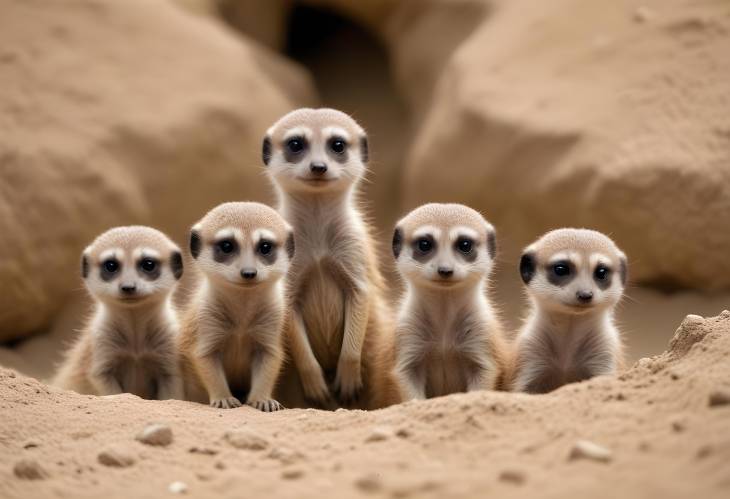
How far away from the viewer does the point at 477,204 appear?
6.91 m

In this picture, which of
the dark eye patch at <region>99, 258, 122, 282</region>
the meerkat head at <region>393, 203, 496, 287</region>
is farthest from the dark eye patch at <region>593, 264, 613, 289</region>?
→ the dark eye patch at <region>99, 258, 122, 282</region>

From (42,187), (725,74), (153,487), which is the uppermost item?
(725,74)

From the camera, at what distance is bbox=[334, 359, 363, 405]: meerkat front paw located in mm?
5020

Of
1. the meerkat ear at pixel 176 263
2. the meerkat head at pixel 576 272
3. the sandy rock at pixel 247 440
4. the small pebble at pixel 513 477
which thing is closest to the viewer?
the small pebble at pixel 513 477

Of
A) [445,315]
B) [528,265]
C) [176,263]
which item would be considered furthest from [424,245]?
[176,263]

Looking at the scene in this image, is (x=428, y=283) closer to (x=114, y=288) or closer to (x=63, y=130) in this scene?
(x=114, y=288)

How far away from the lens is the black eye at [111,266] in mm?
4742

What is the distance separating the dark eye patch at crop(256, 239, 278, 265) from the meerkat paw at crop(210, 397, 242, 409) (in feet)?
1.95

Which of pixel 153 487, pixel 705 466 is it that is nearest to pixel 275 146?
pixel 153 487

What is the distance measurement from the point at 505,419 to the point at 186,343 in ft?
6.75

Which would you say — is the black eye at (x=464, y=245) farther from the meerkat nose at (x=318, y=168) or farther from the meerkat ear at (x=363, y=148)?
the meerkat ear at (x=363, y=148)

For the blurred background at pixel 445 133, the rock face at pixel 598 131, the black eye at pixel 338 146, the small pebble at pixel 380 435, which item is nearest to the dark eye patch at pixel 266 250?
the black eye at pixel 338 146

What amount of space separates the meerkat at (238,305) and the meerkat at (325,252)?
28 centimetres

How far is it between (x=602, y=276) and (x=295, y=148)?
157 cm
